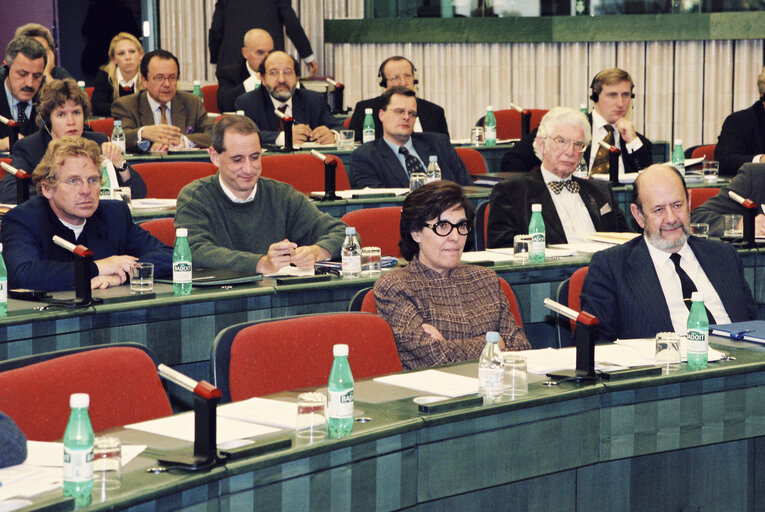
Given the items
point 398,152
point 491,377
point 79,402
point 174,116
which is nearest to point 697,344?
point 491,377

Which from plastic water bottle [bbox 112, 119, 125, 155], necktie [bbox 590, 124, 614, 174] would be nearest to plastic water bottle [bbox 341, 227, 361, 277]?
plastic water bottle [bbox 112, 119, 125, 155]

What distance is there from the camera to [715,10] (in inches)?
331

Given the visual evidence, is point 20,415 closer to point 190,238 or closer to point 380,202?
point 190,238

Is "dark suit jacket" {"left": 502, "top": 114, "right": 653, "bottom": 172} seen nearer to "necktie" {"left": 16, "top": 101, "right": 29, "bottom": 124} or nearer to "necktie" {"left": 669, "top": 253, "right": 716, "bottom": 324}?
"necktie" {"left": 16, "top": 101, "right": 29, "bottom": 124}

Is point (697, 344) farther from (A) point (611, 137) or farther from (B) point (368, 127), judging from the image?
(B) point (368, 127)

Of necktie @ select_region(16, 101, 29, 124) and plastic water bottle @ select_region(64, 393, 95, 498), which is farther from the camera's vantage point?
necktie @ select_region(16, 101, 29, 124)

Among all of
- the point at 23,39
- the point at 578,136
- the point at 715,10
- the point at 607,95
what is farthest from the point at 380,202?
the point at 715,10

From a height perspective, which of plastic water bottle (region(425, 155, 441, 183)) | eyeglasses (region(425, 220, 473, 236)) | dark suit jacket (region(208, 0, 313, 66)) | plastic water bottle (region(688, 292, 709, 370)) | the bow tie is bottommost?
plastic water bottle (region(688, 292, 709, 370))

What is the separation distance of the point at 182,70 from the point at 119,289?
693 cm

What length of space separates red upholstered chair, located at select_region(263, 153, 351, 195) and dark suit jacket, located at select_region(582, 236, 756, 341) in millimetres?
2632

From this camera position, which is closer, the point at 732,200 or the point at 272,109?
the point at 732,200

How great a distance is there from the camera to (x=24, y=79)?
22.1ft

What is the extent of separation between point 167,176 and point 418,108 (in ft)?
7.75

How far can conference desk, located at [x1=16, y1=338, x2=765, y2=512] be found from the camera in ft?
6.86
